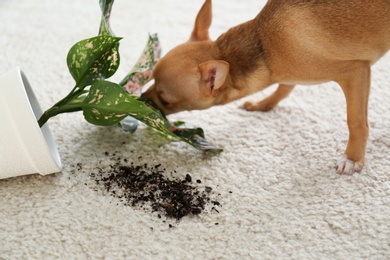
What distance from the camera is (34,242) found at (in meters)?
1.78

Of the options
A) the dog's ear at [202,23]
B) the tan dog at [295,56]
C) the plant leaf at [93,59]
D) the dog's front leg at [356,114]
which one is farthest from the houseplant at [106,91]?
the dog's front leg at [356,114]

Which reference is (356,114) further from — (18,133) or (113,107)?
(18,133)

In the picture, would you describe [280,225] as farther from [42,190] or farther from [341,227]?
[42,190]

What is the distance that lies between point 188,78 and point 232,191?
1.53 ft

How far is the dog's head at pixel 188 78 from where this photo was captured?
2.02 m

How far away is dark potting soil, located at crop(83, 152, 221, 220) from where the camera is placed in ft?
6.21

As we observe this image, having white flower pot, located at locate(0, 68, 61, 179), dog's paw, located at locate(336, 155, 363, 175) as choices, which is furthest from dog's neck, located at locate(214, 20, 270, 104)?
white flower pot, located at locate(0, 68, 61, 179)

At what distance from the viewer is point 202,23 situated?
226cm

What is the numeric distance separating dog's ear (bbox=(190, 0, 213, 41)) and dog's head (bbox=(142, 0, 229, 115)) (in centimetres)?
2

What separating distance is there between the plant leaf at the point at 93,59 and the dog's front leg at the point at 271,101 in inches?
30.9

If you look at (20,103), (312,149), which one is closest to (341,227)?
(312,149)

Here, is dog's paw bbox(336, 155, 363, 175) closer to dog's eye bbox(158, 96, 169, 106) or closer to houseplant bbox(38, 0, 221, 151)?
houseplant bbox(38, 0, 221, 151)

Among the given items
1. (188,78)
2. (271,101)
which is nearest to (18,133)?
(188,78)

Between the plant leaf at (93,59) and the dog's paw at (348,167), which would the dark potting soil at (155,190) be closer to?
the plant leaf at (93,59)
